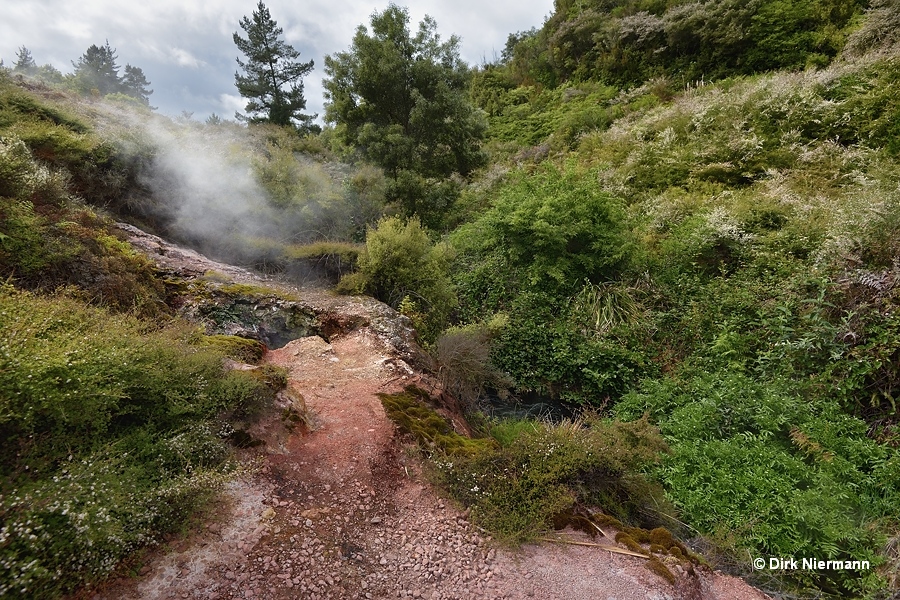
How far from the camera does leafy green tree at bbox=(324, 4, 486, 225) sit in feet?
34.0

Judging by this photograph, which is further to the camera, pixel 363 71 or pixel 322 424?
pixel 363 71

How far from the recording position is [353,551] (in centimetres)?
271

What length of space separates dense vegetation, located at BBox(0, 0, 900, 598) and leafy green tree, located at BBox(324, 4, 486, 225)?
0.09 metres

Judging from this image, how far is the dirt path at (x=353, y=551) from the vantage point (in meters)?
2.31

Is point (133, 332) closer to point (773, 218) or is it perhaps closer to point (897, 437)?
point (897, 437)

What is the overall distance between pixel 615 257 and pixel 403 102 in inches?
300

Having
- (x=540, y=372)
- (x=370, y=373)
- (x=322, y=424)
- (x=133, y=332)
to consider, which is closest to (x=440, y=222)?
(x=540, y=372)

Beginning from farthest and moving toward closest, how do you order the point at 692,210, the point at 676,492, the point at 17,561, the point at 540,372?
1. the point at 692,210
2. the point at 540,372
3. the point at 676,492
4. the point at 17,561

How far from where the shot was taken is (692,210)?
26.8 feet

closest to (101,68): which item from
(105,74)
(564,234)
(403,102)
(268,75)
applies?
(105,74)

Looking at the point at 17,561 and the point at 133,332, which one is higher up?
the point at 133,332

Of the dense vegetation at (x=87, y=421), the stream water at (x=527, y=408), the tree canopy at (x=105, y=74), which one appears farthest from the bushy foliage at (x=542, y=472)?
the tree canopy at (x=105, y=74)

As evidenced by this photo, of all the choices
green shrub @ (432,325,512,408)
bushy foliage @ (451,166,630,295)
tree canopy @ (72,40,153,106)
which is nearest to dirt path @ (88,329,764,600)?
green shrub @ (432,325,512,408)

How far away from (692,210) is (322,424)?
329 inches
